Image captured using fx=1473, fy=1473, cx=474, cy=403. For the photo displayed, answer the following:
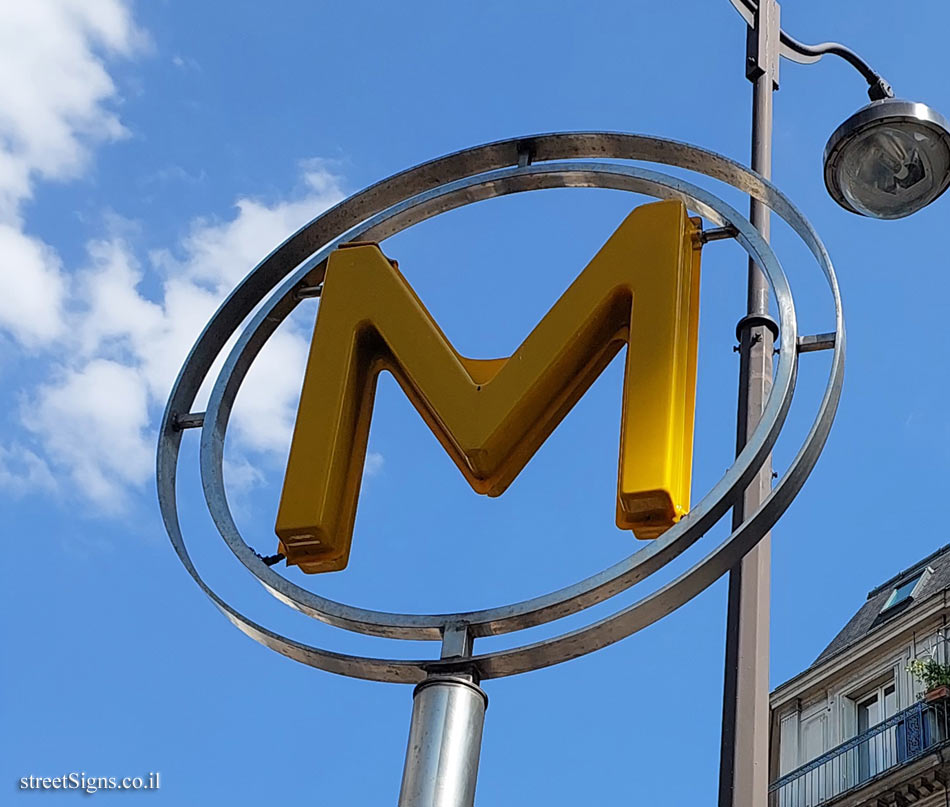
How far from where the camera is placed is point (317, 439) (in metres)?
4.02

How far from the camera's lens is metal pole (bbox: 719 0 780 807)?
5.22m

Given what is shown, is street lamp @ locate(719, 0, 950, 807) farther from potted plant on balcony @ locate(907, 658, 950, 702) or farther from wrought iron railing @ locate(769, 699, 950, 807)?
wrought iron railing @ locate(769, 699, 950, 807)

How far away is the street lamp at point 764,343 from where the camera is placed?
17.3 ft

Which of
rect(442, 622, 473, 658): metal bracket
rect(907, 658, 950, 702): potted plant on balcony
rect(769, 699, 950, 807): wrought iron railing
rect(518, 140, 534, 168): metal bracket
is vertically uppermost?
rect(907, 658, 950, 702): potted plant on balcony

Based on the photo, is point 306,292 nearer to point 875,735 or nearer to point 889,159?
point 889,159

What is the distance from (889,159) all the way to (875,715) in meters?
17.3

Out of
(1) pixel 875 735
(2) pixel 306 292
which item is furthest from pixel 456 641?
(1) pixel 875 735

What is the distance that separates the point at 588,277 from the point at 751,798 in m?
2.07

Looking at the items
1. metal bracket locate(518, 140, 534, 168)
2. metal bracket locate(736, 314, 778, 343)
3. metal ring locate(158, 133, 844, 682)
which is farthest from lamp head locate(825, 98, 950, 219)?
metal bracket locate(518, 140, 534, 168)

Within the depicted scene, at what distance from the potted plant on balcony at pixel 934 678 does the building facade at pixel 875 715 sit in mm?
36

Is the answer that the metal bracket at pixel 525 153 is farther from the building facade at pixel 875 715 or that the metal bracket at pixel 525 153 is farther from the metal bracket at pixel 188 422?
the building facade at pixel 875 715

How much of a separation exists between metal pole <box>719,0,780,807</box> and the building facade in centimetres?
1457

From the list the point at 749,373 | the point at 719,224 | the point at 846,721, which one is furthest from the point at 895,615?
the point at 719,224

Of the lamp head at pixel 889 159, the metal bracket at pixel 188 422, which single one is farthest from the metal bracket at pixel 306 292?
the lamp head at pixel 889 159
